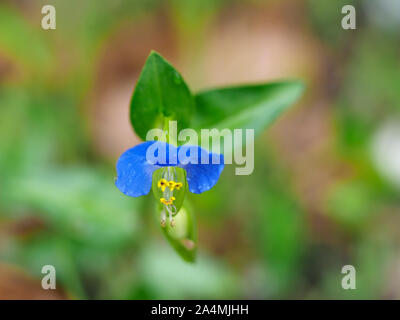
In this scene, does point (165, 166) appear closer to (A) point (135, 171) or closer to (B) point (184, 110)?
(A) point (135, 171)

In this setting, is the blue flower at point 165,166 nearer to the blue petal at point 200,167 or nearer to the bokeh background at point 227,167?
the blue petal at point 200,167

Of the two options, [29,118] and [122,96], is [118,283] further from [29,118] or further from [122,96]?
[122,96]

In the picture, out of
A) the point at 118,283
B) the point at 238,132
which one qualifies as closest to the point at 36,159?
the point at 118,283

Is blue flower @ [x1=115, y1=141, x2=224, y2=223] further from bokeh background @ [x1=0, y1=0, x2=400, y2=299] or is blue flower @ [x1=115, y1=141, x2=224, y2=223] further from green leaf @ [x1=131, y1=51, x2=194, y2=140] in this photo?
bokeh background @ [x1=0, y1=0, x2=400, y2=299]

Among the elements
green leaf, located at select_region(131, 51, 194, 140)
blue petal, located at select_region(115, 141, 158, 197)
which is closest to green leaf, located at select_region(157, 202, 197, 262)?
blue petal, located at select_region(115, 141, 158, 197)

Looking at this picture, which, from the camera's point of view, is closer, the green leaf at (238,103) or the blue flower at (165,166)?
the blue flower at (165,166)

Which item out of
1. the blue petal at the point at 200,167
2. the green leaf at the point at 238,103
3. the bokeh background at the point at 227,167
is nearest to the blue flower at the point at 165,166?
the blue petal at the point at 200,167
